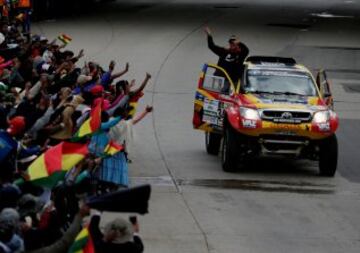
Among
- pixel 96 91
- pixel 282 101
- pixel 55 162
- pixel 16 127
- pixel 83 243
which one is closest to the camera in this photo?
pixel 83 243

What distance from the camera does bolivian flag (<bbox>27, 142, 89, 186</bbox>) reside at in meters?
10.8

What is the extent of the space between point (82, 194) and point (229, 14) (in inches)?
1601

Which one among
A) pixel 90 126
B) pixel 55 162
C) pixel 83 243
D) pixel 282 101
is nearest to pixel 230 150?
pixel 282 101

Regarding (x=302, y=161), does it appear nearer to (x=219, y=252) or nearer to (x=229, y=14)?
(x=219, y=252)

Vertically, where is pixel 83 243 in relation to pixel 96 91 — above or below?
above

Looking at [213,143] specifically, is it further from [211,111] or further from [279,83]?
[279,83]

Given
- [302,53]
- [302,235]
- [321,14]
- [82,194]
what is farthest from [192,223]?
[321,14]

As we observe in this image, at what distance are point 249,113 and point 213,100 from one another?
1.75m

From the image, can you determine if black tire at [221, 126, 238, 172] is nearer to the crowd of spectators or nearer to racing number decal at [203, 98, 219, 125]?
racing number decal at [203, 98, 219, 125]

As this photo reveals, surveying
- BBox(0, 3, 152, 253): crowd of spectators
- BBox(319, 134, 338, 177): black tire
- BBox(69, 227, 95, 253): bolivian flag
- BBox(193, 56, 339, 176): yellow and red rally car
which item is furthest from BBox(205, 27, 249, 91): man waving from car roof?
BBox(69, 227, 95, 253): bolivian flag

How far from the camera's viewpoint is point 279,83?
20.2 m

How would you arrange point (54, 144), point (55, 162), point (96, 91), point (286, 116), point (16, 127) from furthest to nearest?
1. point (286, 116)
2. point (96, 91)
3. point (54, 144)
4. point (16, 127)
5. point (55, 162)

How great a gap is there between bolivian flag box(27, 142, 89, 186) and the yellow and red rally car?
8094 mm

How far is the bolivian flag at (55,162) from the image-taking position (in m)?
10.8
